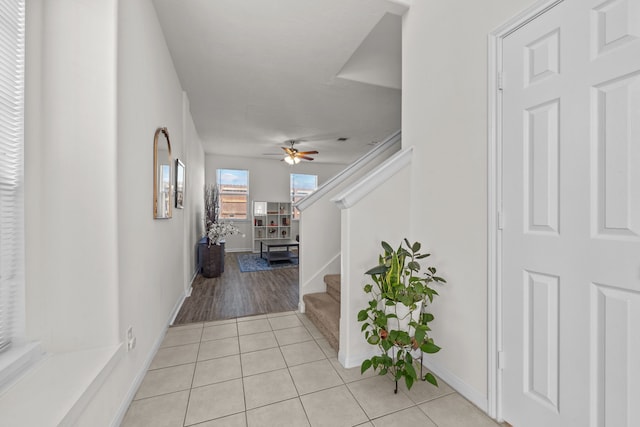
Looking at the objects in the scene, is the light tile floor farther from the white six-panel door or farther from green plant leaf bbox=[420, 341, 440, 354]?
the white six-panel door

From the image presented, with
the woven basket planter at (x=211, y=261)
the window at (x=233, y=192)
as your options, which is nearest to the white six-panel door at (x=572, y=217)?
the woven basket planter at (x=211, y=261)

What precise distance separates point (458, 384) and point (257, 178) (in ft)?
24.0

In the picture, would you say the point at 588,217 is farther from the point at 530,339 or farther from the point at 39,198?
the point at 39,198

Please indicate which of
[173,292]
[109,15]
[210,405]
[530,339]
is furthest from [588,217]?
[173,292]

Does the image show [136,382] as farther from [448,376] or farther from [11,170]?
[448,376]

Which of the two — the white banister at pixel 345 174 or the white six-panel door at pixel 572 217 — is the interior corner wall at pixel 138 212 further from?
the white six-panel door at pixel 572 217

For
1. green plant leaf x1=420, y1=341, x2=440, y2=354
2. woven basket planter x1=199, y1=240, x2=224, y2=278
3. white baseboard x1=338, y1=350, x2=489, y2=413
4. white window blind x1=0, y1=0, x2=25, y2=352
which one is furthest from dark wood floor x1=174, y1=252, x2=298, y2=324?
green plant leaf x1=420, y1=341, x2=440, y2=354

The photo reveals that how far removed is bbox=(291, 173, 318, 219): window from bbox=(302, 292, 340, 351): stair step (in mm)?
5538

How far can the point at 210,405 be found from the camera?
5.19 ft

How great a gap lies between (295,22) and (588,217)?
2495 millimetres

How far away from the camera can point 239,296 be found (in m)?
3.67

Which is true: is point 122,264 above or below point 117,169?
below

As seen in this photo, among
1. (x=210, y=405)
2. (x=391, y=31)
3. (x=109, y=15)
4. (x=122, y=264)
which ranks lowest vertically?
(x=210, y=405)

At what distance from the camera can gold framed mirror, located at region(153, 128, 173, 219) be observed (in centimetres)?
216
